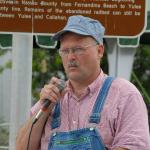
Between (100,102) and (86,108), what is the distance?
82mm

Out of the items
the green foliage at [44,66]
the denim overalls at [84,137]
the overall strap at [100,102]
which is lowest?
the green foliage at [44,66]

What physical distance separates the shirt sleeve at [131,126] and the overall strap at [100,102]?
9 cm

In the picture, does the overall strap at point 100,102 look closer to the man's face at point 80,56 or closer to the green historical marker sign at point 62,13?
the man's face at point 80,56

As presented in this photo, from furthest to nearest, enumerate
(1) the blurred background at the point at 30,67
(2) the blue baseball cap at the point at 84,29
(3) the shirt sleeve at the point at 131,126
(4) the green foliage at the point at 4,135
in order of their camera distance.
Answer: (4) the green foliage at the point at 4,135, (1) the blurred background at the point at 30,67, (2) the blue baseball cap at the point at 84,29, (3) the shirt sleeve at the point at 131,126

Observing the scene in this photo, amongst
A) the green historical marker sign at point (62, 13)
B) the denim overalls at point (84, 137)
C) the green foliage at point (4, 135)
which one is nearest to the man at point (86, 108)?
the denim overalls at point (84, 137)

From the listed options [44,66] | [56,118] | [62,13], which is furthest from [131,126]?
[44,66]

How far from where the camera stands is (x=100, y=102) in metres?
2.78

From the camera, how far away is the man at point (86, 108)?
2719 mm

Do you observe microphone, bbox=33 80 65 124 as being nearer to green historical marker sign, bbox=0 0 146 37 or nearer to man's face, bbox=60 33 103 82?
man's face, bbox=60 33 103 82

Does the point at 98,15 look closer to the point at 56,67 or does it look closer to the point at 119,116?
the point at 119,116

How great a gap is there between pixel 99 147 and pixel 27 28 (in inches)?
65.5

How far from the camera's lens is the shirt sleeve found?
2705mm

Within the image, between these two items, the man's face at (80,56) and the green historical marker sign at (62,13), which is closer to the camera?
the man's face at (80,56)

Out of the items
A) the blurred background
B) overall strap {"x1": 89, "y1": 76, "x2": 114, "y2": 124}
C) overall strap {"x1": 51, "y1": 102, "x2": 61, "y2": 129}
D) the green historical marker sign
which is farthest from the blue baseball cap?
the blurred background
